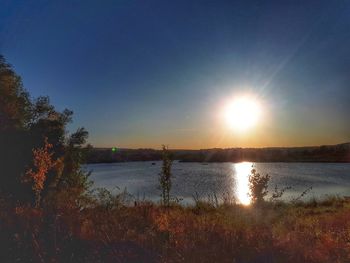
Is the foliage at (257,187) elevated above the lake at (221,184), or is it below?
above

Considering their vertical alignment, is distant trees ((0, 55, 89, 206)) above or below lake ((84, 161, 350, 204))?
above

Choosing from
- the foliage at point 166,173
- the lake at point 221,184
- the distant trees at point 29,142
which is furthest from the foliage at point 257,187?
the distant trees at point 29,142

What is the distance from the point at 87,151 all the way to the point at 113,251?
19742 mm

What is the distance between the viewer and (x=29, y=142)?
19.2 metres

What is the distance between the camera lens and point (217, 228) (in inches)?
296

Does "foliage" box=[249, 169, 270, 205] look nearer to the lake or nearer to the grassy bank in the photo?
the lake

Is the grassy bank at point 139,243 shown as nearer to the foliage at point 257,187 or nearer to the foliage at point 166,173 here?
the foliage at point 257,187

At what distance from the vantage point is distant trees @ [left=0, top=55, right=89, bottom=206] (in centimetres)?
1841

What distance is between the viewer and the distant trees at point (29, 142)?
60.4 feet

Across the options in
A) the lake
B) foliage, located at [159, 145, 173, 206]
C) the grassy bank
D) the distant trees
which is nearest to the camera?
the grassy bank

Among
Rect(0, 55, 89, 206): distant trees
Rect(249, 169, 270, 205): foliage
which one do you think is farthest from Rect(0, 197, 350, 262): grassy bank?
Rect(249, 169, 270, 205): foliage

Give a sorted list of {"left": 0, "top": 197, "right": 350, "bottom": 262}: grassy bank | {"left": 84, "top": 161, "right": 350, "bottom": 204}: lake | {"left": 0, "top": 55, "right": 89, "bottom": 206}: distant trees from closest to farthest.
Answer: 1. {"left": 0, "top": 197, "right": 350, "bottom": 262}: grassy bank
2. {"left": 0, "top": 55, "right": 89, "bottom": 206}: distant trees
3. {"left": 84, "top": 161, "right": 350, "bottom": 204}: lake

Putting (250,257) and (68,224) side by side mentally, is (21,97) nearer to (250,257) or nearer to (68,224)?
(68,224)

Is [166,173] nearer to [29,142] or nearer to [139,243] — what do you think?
[29,142]
